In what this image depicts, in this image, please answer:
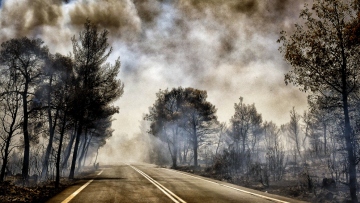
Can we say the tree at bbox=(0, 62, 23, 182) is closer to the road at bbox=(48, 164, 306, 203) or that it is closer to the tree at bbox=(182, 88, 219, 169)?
the road at bbox=(48, 164, 306, 203)

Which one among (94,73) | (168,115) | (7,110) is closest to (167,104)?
(168,115)

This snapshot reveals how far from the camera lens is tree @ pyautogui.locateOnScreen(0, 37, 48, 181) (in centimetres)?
1861

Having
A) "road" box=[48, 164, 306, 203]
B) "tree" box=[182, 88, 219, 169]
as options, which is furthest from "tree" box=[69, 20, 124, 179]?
"tree" box=[182, 88, 219, 169]

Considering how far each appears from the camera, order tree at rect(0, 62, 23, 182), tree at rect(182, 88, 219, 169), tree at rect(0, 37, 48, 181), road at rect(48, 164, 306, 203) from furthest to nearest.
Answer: tree at rect(182, 88, 219, 169) < tree at rect(0, 37, 48, 181) < tree at rect(0, 62, 23, 182) < road at rect(48, 164, 306, 203)

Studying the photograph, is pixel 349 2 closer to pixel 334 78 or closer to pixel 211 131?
pixel 334 78

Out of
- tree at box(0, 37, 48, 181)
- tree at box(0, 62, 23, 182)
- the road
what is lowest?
the road

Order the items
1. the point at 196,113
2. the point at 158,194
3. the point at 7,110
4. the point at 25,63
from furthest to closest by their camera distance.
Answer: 1. the point at 196,113
2. the point at 25,63
3. the point at 7,110
4. the point at 158,194

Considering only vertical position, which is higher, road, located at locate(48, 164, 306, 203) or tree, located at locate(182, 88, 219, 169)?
tree, located at locate(182, 88, 219, 169)

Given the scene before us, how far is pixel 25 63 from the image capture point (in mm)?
19484

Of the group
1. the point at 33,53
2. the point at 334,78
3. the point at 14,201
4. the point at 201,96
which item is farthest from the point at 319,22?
the point at 201,96

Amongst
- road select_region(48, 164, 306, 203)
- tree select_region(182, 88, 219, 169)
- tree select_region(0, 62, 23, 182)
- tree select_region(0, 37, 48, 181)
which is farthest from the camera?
tree select_region(182, 88, 219, 169)

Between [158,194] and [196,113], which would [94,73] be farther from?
[196,113]

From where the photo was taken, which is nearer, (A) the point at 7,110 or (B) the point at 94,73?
(A) the point at 7,110

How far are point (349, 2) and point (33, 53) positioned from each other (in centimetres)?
2091
